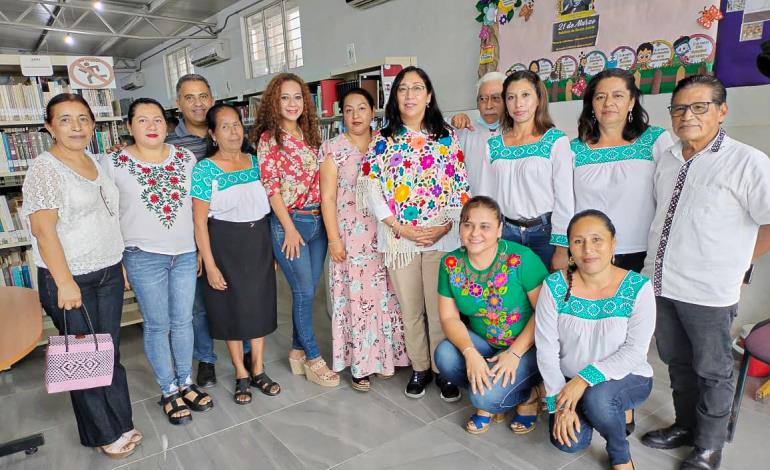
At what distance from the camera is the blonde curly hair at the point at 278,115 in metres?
2.32

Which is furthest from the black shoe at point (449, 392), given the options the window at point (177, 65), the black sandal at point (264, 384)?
the window at point (177, 65)

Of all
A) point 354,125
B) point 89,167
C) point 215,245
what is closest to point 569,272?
point 354,125

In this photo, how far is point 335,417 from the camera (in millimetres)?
2346

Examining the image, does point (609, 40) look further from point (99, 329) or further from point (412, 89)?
point (99, 329)

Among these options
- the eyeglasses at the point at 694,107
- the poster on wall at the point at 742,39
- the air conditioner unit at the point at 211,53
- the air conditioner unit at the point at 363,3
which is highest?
the air conditioner unit at the point at 211,53

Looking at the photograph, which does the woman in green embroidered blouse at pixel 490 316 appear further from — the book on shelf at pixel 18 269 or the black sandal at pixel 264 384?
the book on shelf at pixel 18 269

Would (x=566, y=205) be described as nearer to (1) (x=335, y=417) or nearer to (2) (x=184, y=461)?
(1) (x=335, y=417)

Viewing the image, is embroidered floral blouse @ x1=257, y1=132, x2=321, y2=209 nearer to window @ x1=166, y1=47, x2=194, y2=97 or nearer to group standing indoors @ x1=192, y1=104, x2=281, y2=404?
group standing indoors @ x1=192, y1=104, x2=281, y2=404

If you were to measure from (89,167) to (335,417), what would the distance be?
1.51m

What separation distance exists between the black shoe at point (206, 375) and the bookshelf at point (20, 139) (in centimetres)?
108

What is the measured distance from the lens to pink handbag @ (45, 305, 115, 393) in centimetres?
179

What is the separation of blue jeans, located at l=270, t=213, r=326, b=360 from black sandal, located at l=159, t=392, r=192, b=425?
0.65 meters

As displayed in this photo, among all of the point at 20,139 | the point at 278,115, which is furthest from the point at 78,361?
the point at 20,139

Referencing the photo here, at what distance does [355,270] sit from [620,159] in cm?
127
